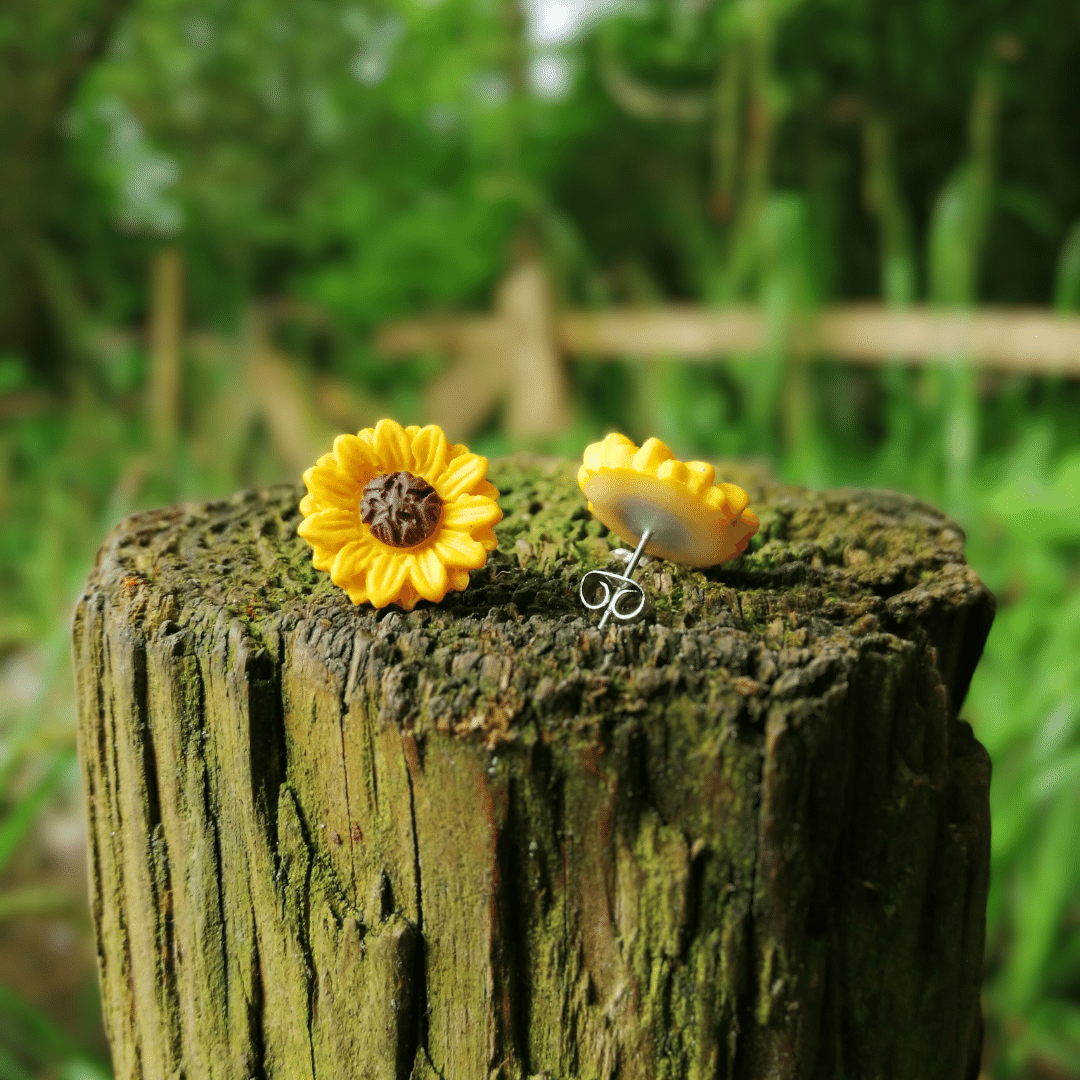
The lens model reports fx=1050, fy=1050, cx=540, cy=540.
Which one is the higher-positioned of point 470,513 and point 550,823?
point 470,513

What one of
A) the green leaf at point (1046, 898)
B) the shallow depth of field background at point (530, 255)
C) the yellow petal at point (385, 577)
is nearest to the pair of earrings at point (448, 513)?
the yellow petal at point (385, 577)

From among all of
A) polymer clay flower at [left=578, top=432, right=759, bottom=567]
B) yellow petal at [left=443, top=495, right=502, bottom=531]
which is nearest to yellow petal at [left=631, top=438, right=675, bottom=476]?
polymer clay flower at [left=578, top=432, right=759, bottom=567]

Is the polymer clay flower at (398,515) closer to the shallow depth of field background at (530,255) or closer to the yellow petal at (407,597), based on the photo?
the yellow petal at (407,597)

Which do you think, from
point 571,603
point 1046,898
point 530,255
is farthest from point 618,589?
point 530,255

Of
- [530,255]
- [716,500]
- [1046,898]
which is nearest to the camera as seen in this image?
[716,500]

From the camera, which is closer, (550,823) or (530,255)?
(550,823)

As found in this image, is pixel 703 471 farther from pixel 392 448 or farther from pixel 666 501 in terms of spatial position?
pixel 392 448

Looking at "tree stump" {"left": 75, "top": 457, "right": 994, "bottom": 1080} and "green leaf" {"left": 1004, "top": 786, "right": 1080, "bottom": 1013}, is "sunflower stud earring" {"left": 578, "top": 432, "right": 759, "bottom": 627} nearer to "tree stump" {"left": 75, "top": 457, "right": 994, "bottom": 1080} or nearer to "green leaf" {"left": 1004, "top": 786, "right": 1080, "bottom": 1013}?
"tree stump" {"left": 75, "top": 457, "right": 994, "bottom": 1080}
